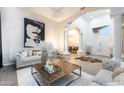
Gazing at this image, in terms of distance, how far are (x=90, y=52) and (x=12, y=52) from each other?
108 inches

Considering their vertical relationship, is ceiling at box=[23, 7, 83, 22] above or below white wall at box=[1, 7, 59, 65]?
above

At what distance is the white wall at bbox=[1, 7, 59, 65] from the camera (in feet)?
7.01

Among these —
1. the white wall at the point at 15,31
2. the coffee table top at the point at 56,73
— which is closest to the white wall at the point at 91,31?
the white wall at the point at 15,31

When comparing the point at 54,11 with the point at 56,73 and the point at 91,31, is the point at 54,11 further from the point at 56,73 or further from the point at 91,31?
the point at 56,73

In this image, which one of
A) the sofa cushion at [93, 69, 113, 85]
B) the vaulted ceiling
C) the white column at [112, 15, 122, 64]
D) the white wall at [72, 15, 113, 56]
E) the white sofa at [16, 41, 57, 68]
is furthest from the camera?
the white wall at [72, 15, 113, 56]

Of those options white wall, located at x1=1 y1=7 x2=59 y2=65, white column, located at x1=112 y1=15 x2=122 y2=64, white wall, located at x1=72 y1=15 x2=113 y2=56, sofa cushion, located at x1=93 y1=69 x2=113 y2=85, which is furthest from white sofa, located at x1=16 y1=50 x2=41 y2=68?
white column, located at x1=112 y1=15 x2=122 y2=64

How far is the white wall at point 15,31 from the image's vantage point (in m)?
2.14

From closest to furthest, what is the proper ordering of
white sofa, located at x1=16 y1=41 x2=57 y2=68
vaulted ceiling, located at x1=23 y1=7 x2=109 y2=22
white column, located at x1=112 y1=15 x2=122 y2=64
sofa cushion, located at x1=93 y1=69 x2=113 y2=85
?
1. sofa cushion, located at x1=93 y1=69 x2=113 y2=85
2. white sofa, located at x1=16 y1=41 x2=57 y2=68
3. vaulted ceiling, located at x1=23 y1=7 x2=109 y2=22
4. white column, located at x1=112 y1=15 x2=122 y2=64

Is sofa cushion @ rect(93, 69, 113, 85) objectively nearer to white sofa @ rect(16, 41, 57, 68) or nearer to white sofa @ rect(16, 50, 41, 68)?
white sofa @ rect(16, 41, 57, 68)

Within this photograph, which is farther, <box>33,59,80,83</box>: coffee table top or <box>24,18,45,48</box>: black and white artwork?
<box>24,18,45,48</box>: black and white artwork

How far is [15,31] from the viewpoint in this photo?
2.18 m

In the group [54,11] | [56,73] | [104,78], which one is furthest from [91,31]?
[56,73]

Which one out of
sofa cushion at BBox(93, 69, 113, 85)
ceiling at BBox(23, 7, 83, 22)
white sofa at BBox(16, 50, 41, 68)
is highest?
ceiling at BBox(23, 7, 83, 22)
